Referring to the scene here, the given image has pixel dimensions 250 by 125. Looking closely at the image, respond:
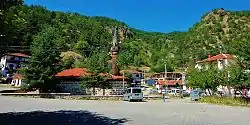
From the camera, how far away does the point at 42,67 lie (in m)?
53.2

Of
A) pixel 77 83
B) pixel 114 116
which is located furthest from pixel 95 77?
pixel 114 116

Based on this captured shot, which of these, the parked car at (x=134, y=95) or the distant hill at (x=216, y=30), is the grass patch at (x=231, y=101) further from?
the distant hill at (x=216, y=30)

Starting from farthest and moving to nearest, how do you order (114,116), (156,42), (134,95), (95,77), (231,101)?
(156,42) → (95,77) → (134,95) → (231,101) → (114,116)

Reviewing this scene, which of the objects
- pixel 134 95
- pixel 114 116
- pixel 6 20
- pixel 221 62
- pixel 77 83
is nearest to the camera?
pixel 6 20

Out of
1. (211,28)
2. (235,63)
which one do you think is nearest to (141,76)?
(211,28)

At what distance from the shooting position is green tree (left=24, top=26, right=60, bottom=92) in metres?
52.8

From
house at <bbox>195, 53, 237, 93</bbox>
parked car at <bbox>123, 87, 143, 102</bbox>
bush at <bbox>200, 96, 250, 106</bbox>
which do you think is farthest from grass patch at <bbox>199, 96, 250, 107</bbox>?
parked car at <bbox>123, 87, 143, 102</bbox>

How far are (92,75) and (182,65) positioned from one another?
93635mm

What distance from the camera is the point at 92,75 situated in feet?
174

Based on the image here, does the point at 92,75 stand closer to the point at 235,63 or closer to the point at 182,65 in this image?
the point at 235,63

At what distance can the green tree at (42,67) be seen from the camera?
52812 millimetres

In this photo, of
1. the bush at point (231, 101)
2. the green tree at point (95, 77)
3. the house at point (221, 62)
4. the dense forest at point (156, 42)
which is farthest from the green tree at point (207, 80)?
the dense forest at point (156, 42)

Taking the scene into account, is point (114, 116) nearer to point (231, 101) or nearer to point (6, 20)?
point (6, 20)

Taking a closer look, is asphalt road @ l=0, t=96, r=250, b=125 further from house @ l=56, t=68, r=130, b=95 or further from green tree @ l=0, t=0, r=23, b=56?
house @ l=56, t=68, r=130, b=95
